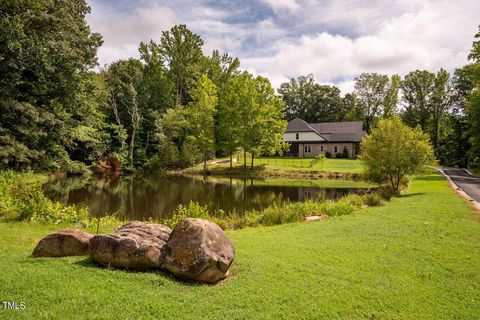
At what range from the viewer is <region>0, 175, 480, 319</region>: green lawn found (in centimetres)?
527

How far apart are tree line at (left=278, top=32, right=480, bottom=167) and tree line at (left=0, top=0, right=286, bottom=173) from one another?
28.8 metres

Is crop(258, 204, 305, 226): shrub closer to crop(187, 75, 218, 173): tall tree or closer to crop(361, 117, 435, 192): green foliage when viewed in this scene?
crop(361, 117, 435, 192): green foliage

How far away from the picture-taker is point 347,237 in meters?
10.0

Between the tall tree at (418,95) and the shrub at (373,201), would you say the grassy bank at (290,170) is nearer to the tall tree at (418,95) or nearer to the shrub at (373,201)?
the shrub at (373,201)

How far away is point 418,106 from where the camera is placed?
6369 cm

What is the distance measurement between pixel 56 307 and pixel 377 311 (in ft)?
17.3

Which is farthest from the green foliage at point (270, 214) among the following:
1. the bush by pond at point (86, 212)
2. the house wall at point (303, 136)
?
the house wall at point (303, 136)

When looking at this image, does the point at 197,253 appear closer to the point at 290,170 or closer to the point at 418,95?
→ the point at 290,170

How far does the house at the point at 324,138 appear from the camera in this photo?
55066 millimetres

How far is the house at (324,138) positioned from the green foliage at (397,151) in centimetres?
3246

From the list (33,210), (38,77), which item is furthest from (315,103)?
(33,210)

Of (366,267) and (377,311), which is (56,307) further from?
(366,267)

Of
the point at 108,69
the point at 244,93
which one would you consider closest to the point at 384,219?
the point at 244,93

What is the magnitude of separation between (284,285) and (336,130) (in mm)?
55925
